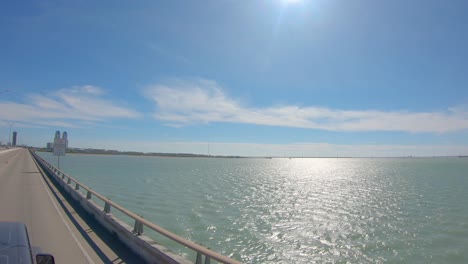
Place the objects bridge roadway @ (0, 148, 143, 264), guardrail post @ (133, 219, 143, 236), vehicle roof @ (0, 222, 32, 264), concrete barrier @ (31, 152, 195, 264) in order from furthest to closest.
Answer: guardrail post @ (133, 219, 143, 236) < bridge roadway @ (0, 148, 143, 264) < concrete barrier @ (31, 152, 195, 264) < vehicle roof @ (0, 222, 32, 264)

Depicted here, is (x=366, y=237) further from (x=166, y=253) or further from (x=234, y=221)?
(x=166, y=253)

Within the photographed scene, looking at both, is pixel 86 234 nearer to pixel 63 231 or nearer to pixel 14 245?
pixel 63 231

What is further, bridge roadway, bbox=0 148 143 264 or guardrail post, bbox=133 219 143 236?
guardrail post, bbox=133 219 143 236

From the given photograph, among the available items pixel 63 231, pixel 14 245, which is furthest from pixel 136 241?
A: pixel 14 245

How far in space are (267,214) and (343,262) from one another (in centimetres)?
861

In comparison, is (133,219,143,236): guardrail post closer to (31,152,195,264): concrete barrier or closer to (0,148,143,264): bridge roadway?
(31,152,195,264): concrete barrier

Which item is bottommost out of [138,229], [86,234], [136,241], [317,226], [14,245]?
[317,226]

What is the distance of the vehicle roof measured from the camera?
11.8 feet

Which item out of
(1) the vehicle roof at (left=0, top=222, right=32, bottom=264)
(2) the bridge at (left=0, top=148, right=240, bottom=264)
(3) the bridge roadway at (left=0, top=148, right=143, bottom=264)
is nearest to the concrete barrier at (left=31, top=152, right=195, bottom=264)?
(2) the bridge at (left=0, top=148, right=240, bottom=264)

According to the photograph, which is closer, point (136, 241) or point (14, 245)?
point (14, 245)

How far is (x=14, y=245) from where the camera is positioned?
3.91m

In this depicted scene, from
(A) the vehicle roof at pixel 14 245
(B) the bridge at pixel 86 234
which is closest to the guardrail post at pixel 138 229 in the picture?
(B) the bridge at pixel 86 234

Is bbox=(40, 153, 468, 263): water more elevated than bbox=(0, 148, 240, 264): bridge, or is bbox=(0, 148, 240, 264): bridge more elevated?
bbox=(0, 148, 240, 264): bridge

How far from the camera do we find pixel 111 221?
31.0ft
